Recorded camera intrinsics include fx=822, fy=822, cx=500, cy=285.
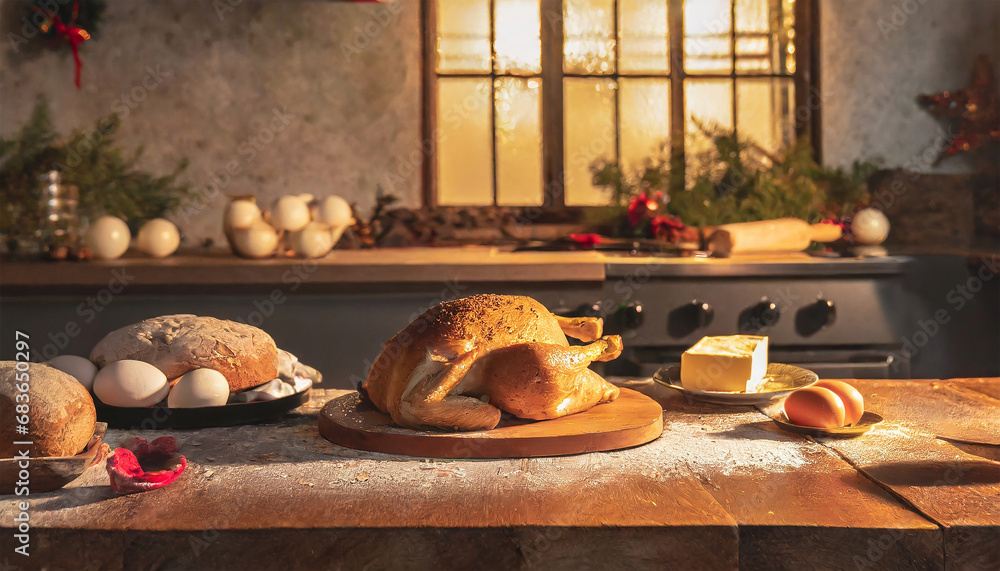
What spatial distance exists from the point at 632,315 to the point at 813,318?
2.03ft

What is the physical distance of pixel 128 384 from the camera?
3.91 ft

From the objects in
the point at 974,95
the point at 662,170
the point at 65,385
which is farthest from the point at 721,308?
the point at 65,385

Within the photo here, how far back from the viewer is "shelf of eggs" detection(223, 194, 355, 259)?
2.79 meters

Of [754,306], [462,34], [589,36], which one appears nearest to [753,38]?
[589,36]

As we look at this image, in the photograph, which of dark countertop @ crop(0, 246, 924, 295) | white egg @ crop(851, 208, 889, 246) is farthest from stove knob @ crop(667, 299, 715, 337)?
white egg @ crop(851, 208, 889, 246)

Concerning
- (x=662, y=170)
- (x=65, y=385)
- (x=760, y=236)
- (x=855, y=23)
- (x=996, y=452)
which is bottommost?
(x=996, y=452)

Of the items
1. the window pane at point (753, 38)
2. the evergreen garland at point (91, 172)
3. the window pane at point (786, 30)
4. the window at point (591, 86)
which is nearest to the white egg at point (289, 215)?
the evergreen garland at point (91, 172)

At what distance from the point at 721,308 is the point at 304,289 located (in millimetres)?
1361

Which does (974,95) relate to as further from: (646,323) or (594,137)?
(646,323)

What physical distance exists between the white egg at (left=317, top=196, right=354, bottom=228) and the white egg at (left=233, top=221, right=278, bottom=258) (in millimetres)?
189

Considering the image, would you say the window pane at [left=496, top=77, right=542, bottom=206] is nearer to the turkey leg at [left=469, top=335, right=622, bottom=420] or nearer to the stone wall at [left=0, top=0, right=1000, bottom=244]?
the stone wall at [left=0, top=0, right=1000, bottom=244]

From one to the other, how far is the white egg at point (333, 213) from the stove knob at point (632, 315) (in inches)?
41.2

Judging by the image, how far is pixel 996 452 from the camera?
3.55 feet

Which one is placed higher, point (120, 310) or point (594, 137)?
point (594, 137)
